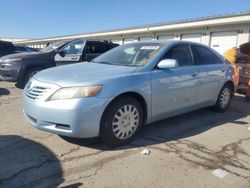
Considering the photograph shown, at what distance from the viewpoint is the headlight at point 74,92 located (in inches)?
135

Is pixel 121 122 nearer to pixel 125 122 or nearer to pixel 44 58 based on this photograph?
pixel 125 122

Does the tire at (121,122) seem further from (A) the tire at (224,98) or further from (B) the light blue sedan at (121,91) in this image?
(A) the tire at (224,98)

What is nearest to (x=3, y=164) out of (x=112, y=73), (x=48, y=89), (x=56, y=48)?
(x=48, y=89)

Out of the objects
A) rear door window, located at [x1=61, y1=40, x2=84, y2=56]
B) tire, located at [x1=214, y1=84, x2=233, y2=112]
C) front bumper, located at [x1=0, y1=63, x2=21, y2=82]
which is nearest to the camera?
tire, located at [x1=214, y1=84, x2=233, y2=112]

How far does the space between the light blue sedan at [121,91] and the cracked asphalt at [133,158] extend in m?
0.30

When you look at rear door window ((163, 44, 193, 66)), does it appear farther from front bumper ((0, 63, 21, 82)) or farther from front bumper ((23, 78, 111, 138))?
front bumper ((0, 63, 21, 82))

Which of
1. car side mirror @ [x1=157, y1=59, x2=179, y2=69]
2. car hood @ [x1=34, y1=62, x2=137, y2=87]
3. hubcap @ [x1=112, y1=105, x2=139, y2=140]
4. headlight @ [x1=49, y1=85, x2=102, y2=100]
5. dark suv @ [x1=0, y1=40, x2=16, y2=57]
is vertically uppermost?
car side mirror @ [x1=157, y1=59, x2=179, y2=69]

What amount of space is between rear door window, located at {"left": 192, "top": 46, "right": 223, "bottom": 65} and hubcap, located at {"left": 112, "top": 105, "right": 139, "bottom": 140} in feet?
6.36

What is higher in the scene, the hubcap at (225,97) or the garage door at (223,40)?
the garage door at (223,40)

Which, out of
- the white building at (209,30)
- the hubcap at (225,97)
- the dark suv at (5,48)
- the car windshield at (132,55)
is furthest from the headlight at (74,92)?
the white building at (209,30)

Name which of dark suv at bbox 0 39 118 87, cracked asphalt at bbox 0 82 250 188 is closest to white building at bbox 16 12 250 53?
dark suv at bbox 0 39 118 87

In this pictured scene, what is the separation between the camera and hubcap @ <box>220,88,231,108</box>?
6.00m

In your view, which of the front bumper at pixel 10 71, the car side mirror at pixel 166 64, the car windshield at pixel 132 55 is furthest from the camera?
→ the front bumper at pixel 10 71

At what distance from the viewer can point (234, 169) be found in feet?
11.0
